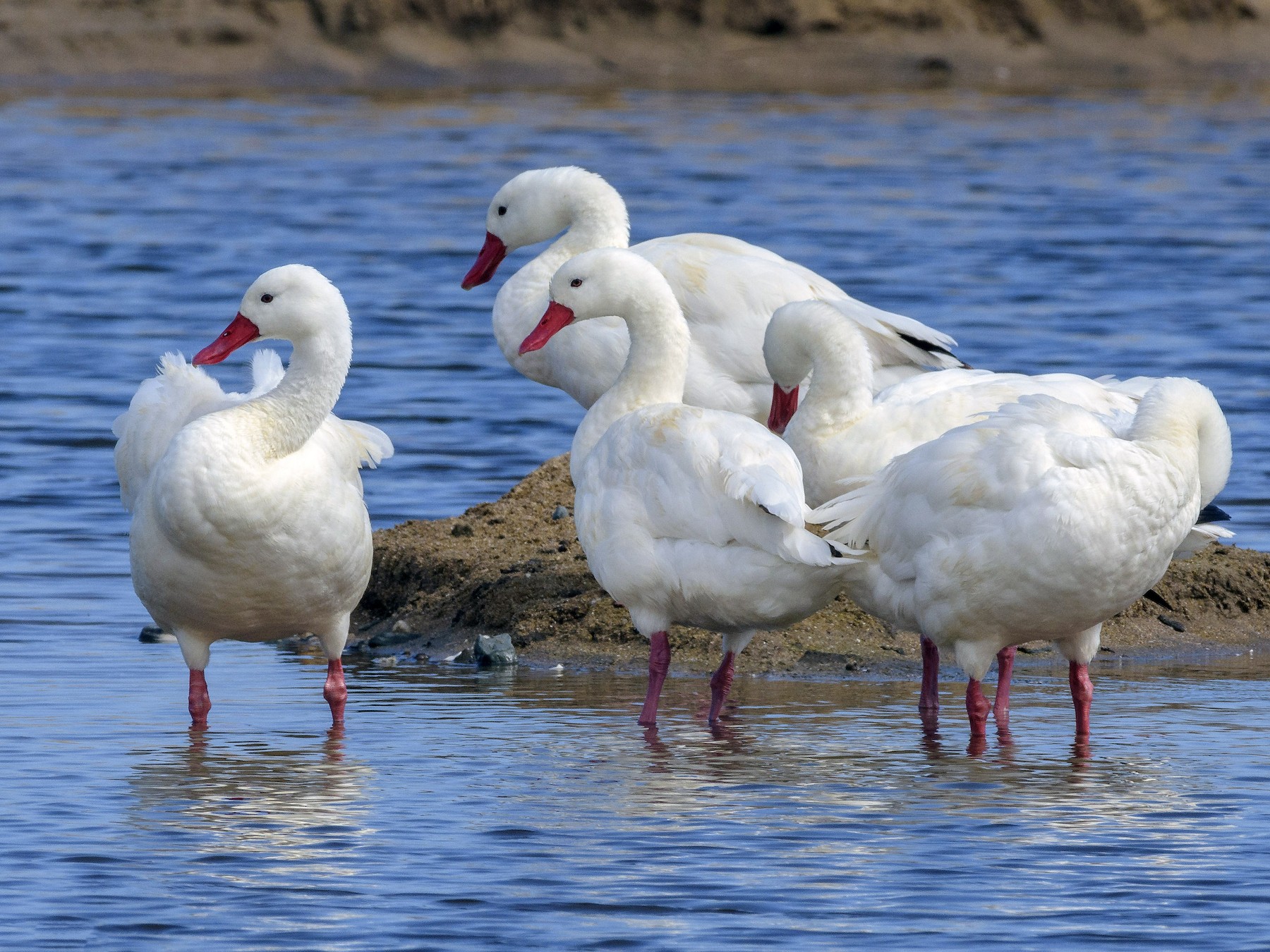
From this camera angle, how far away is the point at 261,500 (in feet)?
26.0

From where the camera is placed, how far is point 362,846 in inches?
266

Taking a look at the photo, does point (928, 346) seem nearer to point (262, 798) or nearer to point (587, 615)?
point (587, 615)

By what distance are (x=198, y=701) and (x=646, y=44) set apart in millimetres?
31359

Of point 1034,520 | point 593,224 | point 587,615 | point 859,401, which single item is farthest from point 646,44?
point 1034,520

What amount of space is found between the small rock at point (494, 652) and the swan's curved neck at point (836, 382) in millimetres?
1476

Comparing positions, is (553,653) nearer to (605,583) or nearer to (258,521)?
(605,583)

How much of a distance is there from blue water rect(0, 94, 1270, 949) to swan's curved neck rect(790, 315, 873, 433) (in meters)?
1.03

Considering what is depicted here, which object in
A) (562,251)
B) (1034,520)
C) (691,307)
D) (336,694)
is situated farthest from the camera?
(562,251)

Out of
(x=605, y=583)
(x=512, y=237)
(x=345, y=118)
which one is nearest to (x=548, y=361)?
(x=512, y=237)

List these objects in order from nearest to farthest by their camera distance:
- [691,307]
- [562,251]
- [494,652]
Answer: [494,652]
[691,307]
[562,251]

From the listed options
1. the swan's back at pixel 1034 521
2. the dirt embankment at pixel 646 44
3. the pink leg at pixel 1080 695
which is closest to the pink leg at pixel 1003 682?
the pink leg at pixel 1080 695

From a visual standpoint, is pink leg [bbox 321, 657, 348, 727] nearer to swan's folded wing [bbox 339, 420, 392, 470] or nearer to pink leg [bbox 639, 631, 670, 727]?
swan's folded wing [bbox 339, 420, 392, 470]

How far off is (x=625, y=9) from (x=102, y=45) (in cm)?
838

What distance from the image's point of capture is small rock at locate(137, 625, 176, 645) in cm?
1006
